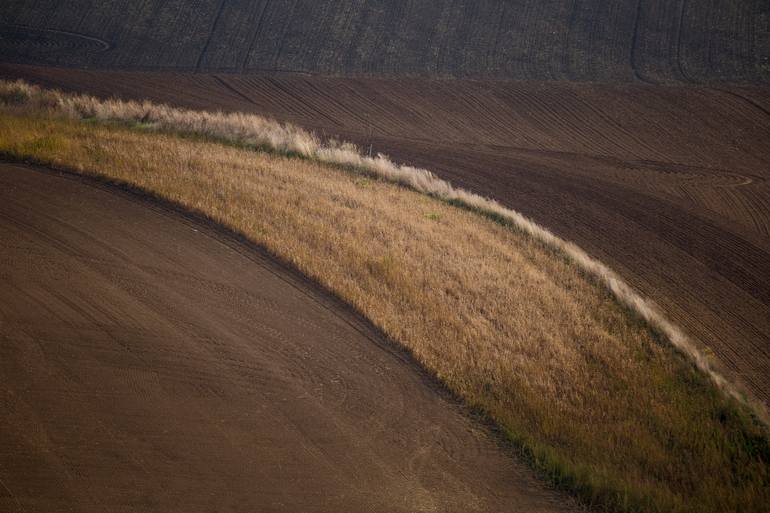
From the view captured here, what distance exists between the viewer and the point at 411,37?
41.4 m

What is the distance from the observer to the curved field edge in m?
8.51

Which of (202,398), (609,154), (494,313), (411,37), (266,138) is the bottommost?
(202,398)

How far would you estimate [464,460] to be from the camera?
7.95 meters

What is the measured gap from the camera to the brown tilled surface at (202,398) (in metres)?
6.80

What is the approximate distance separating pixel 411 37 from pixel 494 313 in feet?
108

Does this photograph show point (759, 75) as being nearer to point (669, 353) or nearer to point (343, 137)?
point (343, 137)

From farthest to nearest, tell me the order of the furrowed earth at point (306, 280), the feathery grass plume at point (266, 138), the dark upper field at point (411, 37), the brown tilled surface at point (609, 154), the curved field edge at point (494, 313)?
the dark upper field at point (411, 37) < the feathery grass plume at point (266, 138) < the brown tilled surface at point (609, 154) < the curved field edge at point (494, 313) < the furrowed earth at point (306, 280)

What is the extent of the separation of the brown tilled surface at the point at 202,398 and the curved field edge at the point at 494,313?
79 centimetres

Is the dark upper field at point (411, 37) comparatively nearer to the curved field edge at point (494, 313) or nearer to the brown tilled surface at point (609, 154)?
the brown tilled surface at point (609, 154)

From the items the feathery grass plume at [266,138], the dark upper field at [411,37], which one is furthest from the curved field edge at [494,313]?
the dark upper field at [411,37]

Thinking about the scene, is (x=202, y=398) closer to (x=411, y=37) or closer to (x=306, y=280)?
(x=306, y=280)

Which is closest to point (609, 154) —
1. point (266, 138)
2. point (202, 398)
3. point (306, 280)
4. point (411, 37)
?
point (266, 138)

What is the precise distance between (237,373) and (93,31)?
36.9m

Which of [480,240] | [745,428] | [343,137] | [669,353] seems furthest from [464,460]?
[343,137]
